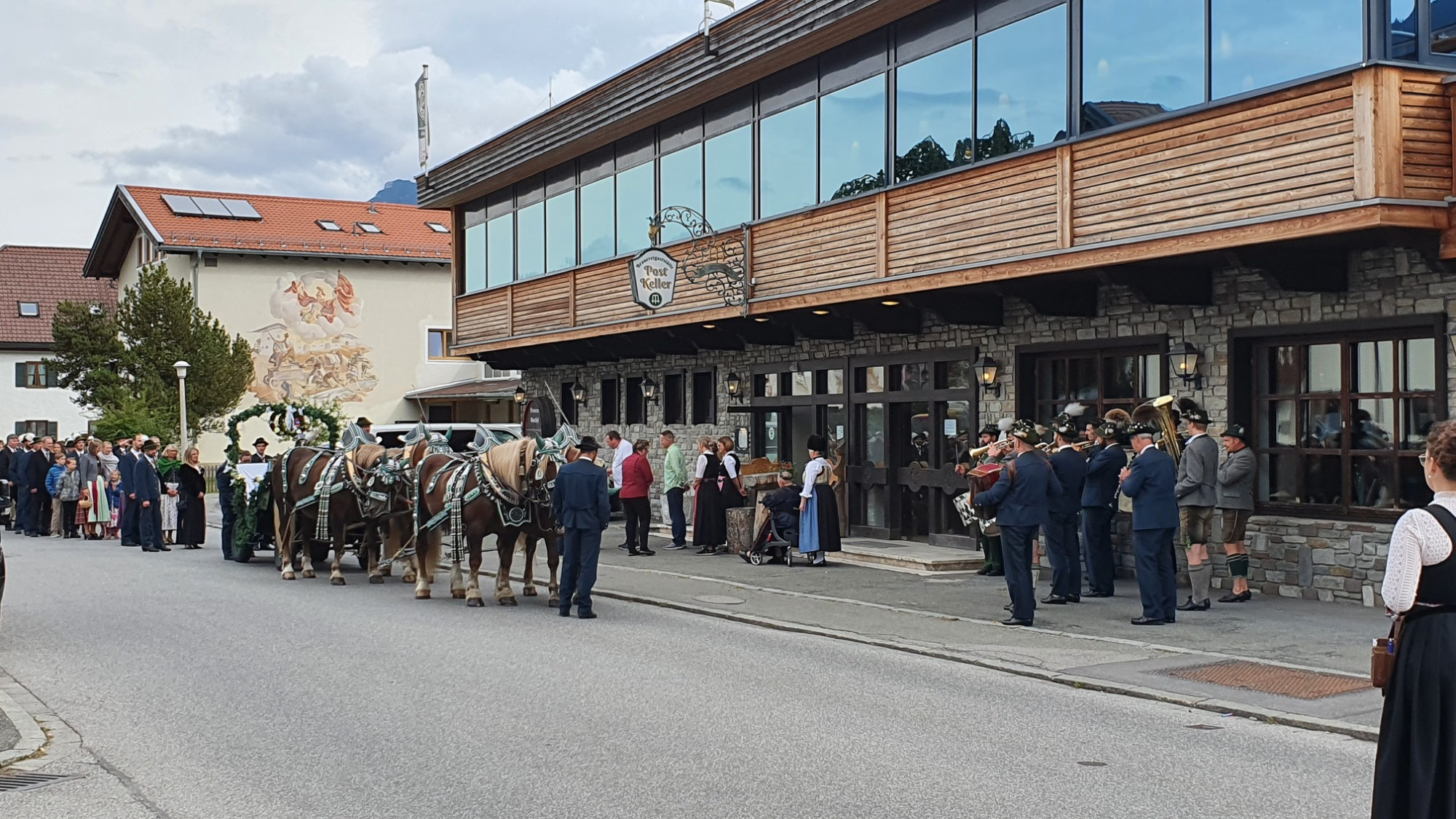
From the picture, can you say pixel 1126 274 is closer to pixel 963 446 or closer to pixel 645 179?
pixel 963 446

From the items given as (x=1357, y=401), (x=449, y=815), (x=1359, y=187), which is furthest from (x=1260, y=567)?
(x=449, y=815)

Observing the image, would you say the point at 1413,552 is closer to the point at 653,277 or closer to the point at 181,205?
the point at 653,277

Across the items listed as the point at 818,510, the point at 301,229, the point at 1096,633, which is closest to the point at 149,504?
the point at 818,510

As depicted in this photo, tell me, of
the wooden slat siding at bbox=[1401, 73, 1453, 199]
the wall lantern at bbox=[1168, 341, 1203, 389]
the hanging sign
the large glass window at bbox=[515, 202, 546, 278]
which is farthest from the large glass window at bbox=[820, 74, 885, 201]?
the large glass window at bbox=[515, 202, 546, 278]

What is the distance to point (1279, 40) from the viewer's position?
42.9 ft

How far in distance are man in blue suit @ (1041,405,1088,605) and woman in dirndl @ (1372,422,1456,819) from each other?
9.12 metres

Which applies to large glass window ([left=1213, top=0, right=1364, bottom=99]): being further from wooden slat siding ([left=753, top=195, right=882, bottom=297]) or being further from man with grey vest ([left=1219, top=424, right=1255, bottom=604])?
wooden slat siding ([left=753, top=195, right=882, bottom=297])

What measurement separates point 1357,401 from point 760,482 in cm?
867

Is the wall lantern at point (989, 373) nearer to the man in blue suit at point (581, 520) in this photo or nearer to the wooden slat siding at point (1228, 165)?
the wooden slat siding at point (1228, 165)

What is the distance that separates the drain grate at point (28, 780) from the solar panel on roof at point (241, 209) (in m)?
46.8

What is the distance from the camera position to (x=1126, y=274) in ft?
48.8

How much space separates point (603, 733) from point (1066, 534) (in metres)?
7.53

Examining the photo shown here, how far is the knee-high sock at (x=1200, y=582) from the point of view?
1364cm

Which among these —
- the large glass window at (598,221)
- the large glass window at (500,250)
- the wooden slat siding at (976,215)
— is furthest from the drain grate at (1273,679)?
the large glass window at (500,250)
